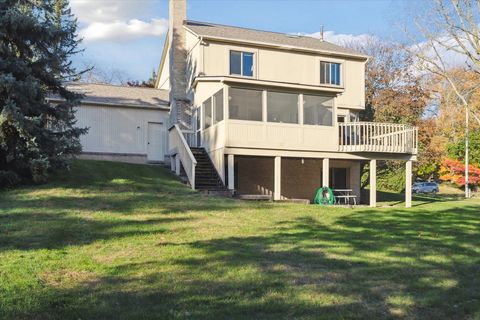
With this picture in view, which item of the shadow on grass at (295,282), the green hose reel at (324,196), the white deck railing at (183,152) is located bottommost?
the shadow on grass at (295,282)

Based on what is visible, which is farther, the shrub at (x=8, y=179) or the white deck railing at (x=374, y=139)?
the white deck railing at (x=374, y=139)

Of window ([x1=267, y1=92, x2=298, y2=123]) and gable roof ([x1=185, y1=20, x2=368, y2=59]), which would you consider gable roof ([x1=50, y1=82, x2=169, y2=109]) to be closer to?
gable roof ([x1=185, y1=20, x2=368, y2=59])

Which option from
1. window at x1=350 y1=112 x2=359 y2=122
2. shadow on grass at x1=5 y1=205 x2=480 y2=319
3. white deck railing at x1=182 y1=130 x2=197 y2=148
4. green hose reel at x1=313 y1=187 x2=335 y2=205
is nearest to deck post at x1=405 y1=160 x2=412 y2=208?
green hose reel at x1=313 y1=187 x2=335 y2=205

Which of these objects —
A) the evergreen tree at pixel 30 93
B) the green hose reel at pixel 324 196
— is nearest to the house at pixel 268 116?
the green hose reel at pixel 324 196

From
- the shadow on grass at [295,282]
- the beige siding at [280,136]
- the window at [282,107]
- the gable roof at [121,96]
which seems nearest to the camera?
the shadow on grass at [295,282]

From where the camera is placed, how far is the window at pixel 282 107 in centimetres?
1798

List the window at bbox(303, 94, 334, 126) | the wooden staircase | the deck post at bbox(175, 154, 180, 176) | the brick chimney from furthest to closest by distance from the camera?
the brick chimney < the deck post at bbox(175, 154, 180, 176) < the window at bbox(303, 94, 334, 126) < the wooden staircase

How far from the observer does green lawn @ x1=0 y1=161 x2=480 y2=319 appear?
18.1ft

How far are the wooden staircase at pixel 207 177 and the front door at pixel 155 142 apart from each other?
6.07 metres

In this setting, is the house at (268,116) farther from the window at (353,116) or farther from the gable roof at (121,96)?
the gable roof at (121,96)

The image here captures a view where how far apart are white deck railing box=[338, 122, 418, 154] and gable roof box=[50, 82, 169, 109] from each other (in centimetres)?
976

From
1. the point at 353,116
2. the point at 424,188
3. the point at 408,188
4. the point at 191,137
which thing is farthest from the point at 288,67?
the point at 424,188

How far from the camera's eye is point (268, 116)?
59.4 feet

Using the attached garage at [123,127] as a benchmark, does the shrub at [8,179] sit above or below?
below
